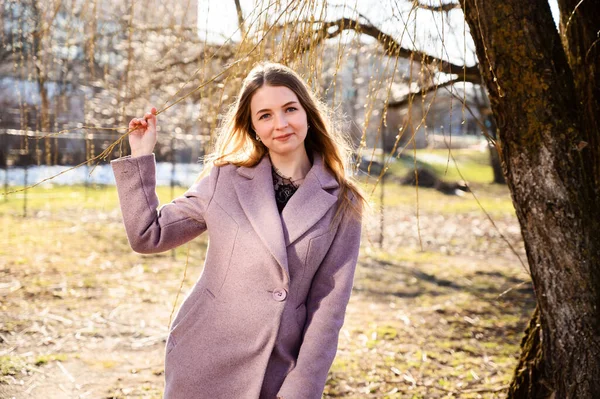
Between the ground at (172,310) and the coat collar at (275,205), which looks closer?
the coat collar at (275,205)

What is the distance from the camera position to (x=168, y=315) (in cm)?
516

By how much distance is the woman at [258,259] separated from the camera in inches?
79.3

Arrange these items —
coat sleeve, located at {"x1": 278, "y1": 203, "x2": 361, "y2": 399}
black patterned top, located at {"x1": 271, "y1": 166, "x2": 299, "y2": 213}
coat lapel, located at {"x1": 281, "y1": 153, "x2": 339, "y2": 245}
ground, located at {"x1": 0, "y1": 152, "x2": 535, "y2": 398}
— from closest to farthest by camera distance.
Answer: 1. coat sleeve, located at {"x1": 278, "y1": 203, "x2": 361, "y2": 399}
2. coat lapel, located at {"x1": 281, "y1": 153, "x2": 339, "y2": 245}
3. black patterned top, located at {"x1": 271, "y1": 166, "x2": 299, "y2": 213}
4. ground, located at {"x1": 0, "y1": 152, "x2": 535, "y2": 398}

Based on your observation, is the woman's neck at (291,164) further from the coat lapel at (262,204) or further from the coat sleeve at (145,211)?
the coat sleeve at (145,211)

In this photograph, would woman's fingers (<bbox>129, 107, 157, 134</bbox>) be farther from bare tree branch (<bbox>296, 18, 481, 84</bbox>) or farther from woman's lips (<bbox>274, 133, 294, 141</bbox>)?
bare tree branch (<bbox>296, 18, 481, 84</bbox>)

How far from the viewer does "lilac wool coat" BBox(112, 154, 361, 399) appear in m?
2.01

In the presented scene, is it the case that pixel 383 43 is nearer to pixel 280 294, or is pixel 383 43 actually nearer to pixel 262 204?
pixel 262 204

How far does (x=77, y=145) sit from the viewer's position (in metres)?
16.1

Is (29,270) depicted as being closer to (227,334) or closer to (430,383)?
(430,383)

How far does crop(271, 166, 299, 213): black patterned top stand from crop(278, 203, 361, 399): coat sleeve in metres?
0.21

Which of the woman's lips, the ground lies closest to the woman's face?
the woman's lips

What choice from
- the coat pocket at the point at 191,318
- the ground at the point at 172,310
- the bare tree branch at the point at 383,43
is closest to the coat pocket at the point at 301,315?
the coat pocket at the point at 191,318

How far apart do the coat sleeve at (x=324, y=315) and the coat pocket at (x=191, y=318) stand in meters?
0.31

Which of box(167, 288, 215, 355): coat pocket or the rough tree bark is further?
the rough tree bark
